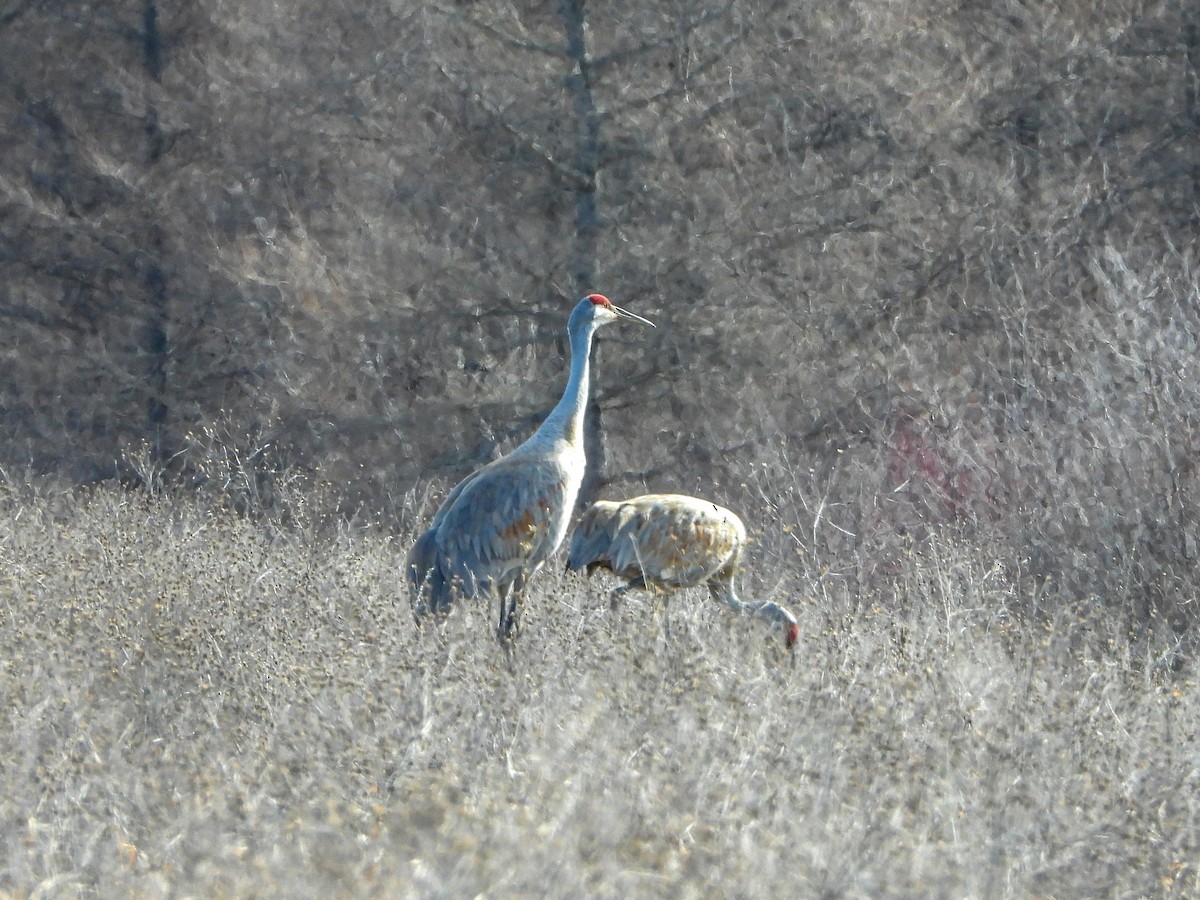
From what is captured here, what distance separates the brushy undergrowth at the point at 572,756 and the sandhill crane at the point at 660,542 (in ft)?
2.52

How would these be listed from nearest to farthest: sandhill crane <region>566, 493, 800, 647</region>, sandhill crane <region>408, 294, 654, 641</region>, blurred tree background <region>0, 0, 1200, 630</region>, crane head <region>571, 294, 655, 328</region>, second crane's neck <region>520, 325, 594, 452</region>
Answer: sandhill crane <region>408, 294, 654, 641</region>
sandhill crane <region>566, 493, 800, 647</region>
second crane's neck <region>520, 325, 594, 452</region>
crane head <region>571, 294, 655, 328</region>
blurred tree background <region>0, 0, 1200, 630</region>

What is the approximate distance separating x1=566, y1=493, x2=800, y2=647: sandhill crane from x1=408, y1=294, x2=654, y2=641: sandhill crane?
0.18m

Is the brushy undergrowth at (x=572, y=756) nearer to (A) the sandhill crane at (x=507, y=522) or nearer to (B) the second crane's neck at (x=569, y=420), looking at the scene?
(A) the sandhill crane at (x=507, y=522)

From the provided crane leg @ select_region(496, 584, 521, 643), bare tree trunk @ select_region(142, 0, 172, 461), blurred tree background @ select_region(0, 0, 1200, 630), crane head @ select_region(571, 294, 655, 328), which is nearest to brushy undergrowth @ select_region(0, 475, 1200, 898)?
crane leg @ select_region(496, 584, 521, 643)

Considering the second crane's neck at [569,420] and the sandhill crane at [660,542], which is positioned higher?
the second crane's neck at [569,420]

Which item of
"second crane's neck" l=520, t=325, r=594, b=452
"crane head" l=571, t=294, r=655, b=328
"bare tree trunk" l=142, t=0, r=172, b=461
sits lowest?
"bare tree trunk" l=142, t=0, r=172, b=461

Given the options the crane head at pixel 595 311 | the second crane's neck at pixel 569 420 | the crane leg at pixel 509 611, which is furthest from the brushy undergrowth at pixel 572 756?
the crane head at pixel 595 311

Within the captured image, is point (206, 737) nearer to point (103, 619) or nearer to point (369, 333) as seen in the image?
point (103, 619)

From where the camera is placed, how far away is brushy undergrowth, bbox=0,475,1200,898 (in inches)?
165

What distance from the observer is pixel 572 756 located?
4.82m

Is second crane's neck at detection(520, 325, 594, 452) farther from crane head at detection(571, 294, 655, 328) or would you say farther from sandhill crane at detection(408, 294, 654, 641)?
crane head at detection(571, 294, 655, 328)

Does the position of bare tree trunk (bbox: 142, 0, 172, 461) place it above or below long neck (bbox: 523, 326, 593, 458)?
below

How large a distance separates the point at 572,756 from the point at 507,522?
2842mm

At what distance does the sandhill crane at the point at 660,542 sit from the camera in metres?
→ 7.64
